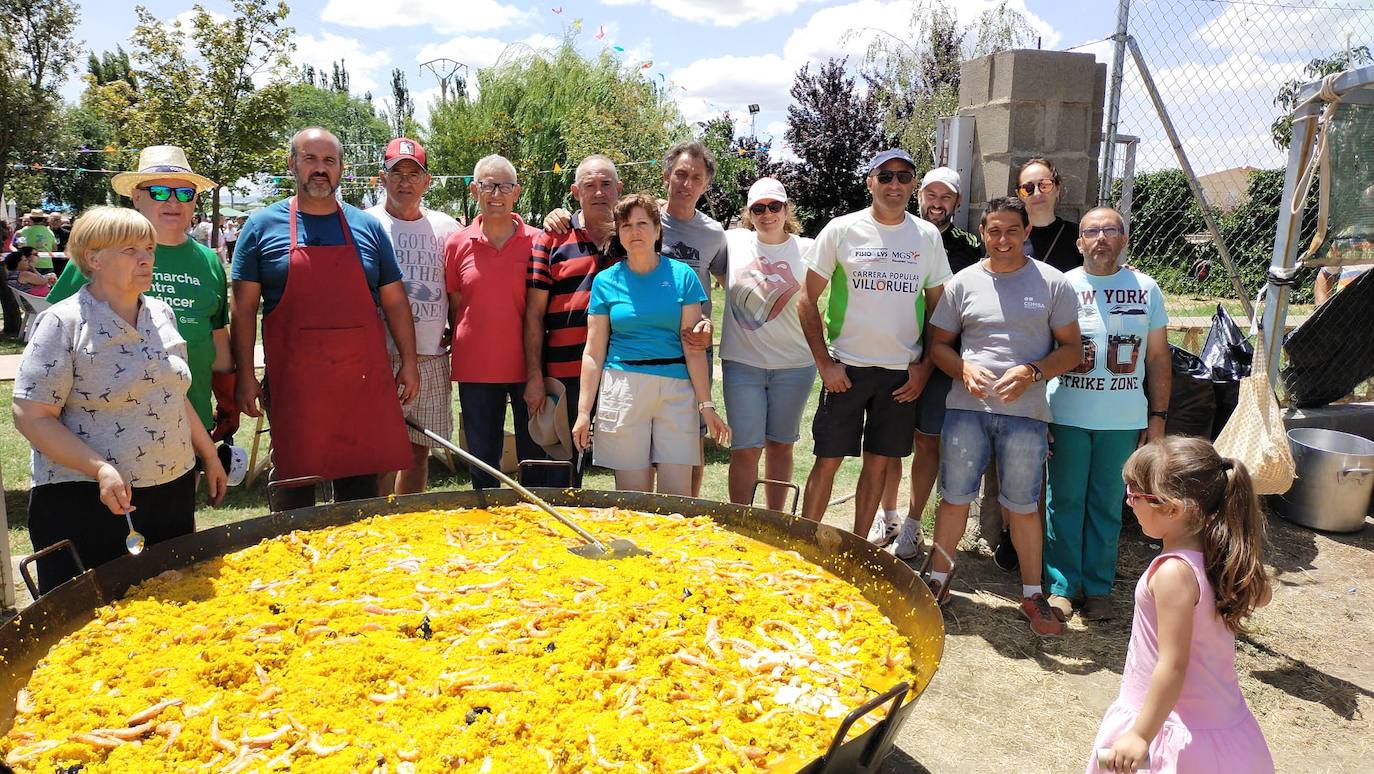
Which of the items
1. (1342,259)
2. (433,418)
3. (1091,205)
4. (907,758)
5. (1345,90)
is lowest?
(907,758)

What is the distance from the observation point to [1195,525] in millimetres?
2123

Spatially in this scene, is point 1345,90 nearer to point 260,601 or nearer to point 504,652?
point 504,652

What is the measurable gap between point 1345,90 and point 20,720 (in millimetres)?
5660

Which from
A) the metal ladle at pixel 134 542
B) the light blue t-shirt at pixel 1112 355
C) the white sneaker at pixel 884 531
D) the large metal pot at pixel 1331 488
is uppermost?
the light blue t-shirt at pixel 1112 355

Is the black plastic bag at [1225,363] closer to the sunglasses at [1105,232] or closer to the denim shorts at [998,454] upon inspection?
the sunglasses at [1105,232]

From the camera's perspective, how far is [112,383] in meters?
2.76

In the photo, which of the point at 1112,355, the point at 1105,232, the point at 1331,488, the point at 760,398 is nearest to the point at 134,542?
the point at 760,398

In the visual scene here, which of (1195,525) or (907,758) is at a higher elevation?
(1195,525)

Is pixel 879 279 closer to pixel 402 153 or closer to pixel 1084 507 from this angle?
pixel 1084 507

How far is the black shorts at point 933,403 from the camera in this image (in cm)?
438

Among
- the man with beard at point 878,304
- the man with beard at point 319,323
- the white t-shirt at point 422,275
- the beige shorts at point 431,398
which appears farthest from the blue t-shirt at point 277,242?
the man with beard at point 878,304

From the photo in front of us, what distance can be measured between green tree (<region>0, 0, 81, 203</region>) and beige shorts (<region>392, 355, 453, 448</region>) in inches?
690

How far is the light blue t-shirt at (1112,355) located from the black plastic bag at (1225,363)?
1429 mm

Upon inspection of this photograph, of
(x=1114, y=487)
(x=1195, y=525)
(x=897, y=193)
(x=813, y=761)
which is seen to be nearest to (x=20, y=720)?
(x=813, y=761)
